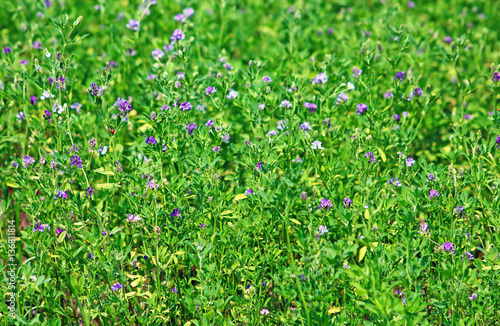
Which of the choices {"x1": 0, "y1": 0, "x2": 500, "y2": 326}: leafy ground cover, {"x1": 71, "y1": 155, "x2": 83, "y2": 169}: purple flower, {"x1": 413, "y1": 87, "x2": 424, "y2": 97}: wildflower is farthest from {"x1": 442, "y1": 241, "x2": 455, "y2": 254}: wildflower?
{"x1": 71, "y1": 155, "x2": 83, "y2": 169}: purple flower

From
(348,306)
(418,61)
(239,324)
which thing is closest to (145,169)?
(239,324)

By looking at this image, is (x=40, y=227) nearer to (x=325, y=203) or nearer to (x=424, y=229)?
(x=325, y=203)

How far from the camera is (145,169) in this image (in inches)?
114

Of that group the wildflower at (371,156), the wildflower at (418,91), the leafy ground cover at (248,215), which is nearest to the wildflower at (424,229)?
the leafy ground cover at (248,215)

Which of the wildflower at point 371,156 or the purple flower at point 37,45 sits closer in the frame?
the wildflower at point 371,156

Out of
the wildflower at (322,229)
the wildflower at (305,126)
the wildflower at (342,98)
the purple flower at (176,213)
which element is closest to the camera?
the wildflower at (322,229)

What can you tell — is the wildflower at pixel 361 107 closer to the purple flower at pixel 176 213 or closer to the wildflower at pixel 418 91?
the wildflower at pixel 418 91

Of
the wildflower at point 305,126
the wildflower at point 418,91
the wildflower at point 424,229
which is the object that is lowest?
the wildflower at point 424,229

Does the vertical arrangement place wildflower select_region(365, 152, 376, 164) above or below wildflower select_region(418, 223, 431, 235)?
above

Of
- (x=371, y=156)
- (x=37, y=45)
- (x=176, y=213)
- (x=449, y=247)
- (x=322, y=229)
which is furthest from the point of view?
(x=37, y=45)

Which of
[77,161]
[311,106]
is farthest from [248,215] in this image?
[77,161]

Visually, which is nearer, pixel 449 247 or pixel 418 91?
pixel 449 247

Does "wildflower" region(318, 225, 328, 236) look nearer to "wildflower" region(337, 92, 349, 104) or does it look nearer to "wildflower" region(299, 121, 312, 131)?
"wildflower" region(299, 121, 312, 131)

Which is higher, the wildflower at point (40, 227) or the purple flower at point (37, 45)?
the purple flower at point (37, 45)
